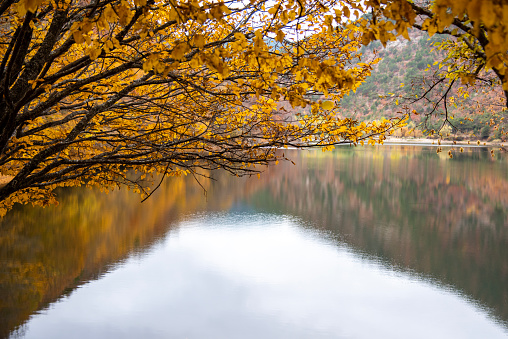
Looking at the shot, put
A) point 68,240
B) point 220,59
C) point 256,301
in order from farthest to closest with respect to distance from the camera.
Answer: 1. point 68,240
2. point 256,301
3. point 220,59

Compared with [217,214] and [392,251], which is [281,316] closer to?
[392,251]

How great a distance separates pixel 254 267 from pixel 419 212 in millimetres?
11578

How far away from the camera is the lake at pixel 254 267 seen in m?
10.7

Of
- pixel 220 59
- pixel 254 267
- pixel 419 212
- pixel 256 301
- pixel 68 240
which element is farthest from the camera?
pixel 419 212

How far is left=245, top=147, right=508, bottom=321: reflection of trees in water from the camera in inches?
569

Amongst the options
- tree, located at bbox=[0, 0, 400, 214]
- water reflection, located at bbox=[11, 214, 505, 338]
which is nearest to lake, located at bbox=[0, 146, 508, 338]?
water reflection, located at bbox=[11, 214, 505, 338]

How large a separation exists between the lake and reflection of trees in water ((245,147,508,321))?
0.32 ft

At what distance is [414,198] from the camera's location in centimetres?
2586

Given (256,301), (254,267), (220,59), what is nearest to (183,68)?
(220,59)

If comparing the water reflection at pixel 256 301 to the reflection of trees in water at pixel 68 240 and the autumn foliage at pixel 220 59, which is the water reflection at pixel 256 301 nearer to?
the reflection of trees in water at pixel 68 240

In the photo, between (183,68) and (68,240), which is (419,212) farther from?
(183,68)

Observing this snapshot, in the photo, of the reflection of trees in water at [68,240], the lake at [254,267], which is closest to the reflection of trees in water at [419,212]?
the lake at [254,267]

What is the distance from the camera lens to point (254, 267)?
14625 millimetres

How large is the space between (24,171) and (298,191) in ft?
79.4
